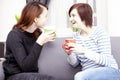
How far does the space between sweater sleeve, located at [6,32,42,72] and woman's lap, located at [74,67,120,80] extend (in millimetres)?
323

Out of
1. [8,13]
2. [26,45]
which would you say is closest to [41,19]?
[26,45]

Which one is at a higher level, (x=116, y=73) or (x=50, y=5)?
(x=50, y=5)

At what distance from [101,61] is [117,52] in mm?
393

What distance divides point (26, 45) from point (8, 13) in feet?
5.64

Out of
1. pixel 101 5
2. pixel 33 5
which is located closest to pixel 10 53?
pixel 33 5

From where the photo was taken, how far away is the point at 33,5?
1.79 meters

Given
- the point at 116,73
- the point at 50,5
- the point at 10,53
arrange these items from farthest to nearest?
the point at 50,5 < the point at 10,53 < the point at 116,73

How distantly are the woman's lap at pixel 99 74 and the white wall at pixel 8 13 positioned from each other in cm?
202

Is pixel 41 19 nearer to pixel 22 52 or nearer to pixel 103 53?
pixel 22 52

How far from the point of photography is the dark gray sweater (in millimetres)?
1599

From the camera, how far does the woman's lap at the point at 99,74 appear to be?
60.7 inches

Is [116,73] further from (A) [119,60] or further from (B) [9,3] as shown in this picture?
(B) [9,3]

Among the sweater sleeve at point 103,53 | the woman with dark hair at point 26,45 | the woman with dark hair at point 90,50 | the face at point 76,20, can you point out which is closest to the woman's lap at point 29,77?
the woman with dark hair at point 26,45

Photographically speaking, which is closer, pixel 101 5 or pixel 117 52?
pixel 117 52
